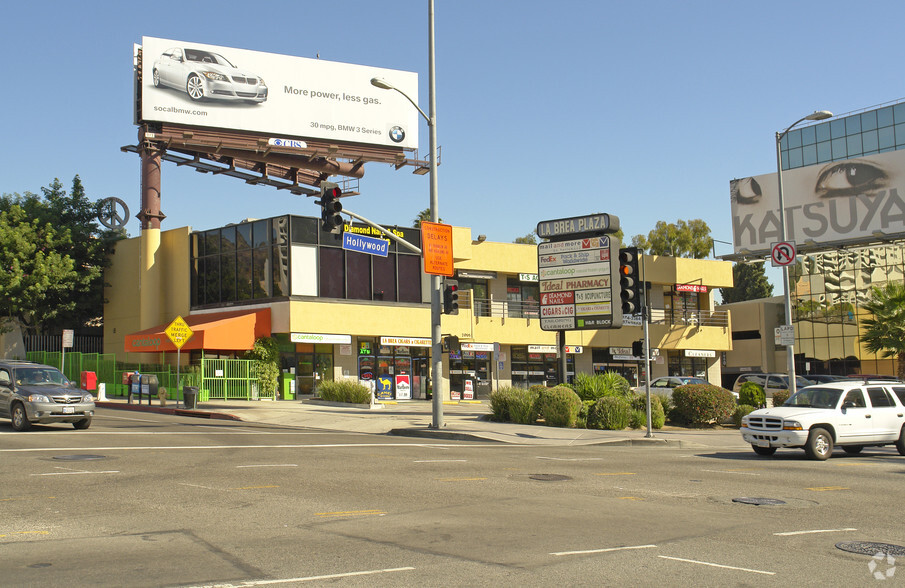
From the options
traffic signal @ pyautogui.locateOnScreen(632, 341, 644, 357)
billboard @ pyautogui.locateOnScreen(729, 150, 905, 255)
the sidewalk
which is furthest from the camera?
billboard @ pyautogui.locateOnScreen(729, 150, 905, 255)

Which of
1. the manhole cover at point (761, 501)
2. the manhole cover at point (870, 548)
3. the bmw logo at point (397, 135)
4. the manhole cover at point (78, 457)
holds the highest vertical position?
the bmw logo at point (397, 135)

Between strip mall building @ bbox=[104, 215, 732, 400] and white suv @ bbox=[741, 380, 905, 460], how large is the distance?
1869cm

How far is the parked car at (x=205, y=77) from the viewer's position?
146ft

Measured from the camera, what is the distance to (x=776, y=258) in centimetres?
2788

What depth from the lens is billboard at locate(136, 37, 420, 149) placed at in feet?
146

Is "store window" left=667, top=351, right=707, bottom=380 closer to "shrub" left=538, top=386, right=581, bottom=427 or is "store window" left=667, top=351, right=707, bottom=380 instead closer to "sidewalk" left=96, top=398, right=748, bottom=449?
"sidewalk" left=96, top=398, right=748, bottom=449

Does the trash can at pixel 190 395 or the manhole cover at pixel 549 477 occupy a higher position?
the trash can at pixel 190 395

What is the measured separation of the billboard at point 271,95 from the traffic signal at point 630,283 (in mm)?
25998

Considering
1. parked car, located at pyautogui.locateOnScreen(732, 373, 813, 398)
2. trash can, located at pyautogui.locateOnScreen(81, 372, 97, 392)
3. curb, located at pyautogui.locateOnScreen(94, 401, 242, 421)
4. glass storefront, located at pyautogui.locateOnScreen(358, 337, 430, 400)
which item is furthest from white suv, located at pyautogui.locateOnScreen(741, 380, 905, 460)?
trash can, located at pyautogui.locateOnScreen(81, 372, 97, 392)

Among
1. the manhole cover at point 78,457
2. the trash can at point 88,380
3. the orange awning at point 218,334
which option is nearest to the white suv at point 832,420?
the manhole cover at point 78,457

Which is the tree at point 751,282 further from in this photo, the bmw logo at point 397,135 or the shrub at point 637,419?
the shrub at point 637,419

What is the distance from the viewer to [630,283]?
74.0 feet

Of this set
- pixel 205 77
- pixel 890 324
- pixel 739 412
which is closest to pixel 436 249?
pixel 739 412

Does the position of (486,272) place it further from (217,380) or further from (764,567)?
(764,567)
